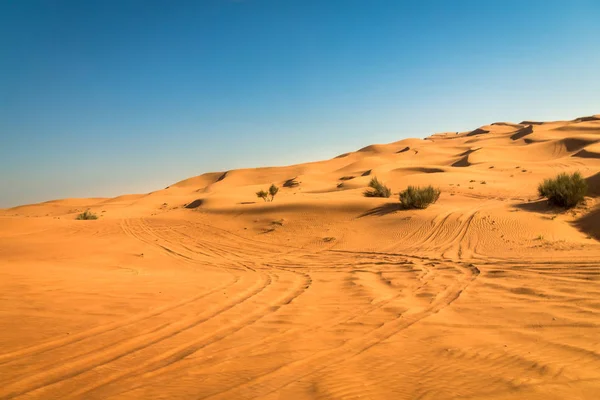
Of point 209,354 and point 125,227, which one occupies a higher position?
point 125,227

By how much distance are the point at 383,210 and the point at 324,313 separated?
409 inches

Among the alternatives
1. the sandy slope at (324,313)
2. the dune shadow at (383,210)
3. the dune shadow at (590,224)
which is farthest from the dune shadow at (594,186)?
the dune shadow at (383,210)

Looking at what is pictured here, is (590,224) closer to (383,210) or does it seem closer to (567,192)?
(567,192)

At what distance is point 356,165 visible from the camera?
4788cm

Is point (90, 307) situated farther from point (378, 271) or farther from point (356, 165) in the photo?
point (356, 165)

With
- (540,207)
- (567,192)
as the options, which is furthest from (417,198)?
(567,192)

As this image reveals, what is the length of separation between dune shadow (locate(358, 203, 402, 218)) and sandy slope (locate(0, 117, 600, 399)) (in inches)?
52.3

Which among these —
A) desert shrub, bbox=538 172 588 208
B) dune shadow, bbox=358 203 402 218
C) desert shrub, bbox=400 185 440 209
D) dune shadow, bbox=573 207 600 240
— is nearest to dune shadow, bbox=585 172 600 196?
desert shrub, bbox=538 172 588 208

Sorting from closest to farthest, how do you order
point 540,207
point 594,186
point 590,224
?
point 590,224 < point 540,207 < point 594,186

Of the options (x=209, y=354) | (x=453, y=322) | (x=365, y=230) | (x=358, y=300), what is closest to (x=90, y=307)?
(x=209, y=354)

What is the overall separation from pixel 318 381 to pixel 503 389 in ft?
4.90

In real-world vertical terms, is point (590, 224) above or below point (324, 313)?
below

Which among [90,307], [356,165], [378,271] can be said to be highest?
[356,165]

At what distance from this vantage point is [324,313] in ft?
17.7
